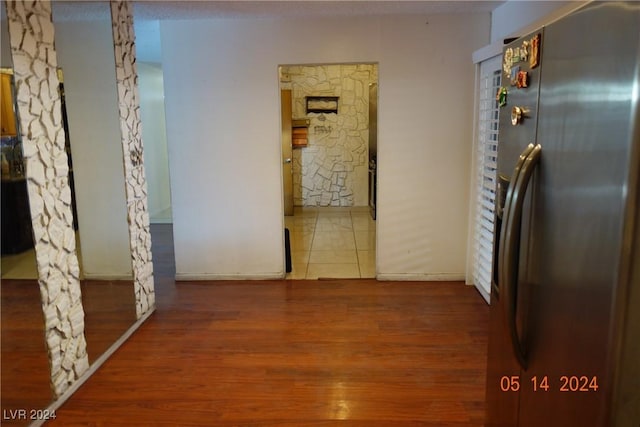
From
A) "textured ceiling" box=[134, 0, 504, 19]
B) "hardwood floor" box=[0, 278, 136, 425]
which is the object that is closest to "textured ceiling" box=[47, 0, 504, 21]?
"textured ceiling" box=[134, 0, 504, 19]

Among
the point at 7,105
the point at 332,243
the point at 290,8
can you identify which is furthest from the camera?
the point at 332,243

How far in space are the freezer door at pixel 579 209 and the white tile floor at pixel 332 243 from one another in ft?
10.1

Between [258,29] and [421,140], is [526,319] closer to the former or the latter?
[421,140]

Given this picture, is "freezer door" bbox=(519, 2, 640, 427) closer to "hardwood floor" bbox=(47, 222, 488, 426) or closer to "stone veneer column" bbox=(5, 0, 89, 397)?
"hardwood floor" bbox=(47, 222, 488, 426)

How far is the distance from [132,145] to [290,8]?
152 cm

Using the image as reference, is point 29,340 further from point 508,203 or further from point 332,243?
point 332,243

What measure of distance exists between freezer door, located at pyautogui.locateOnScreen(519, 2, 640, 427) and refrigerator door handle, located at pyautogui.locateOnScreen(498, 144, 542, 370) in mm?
31

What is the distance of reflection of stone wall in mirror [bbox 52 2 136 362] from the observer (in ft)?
8.38

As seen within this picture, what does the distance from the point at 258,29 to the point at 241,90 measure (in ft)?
1.68

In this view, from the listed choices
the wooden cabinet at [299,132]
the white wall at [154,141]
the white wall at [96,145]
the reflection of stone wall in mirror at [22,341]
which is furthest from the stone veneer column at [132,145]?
the wooden cabinet at [299,132]

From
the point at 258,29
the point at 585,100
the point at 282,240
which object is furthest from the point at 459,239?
the point at 585,100

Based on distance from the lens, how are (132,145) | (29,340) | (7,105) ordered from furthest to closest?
(132,145) < (29,340) < (7,105)

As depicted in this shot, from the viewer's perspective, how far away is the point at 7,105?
6.56ft

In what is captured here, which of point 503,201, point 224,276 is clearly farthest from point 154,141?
point 503,201
